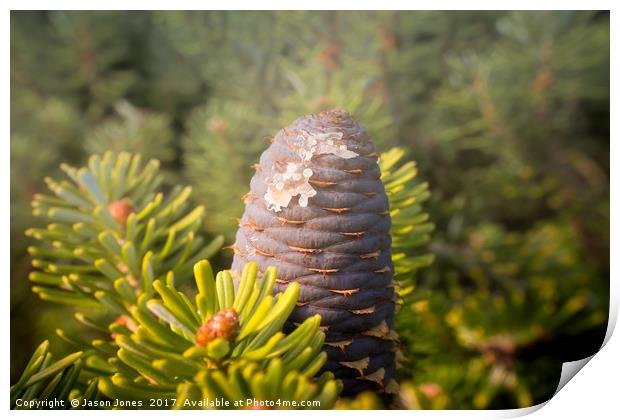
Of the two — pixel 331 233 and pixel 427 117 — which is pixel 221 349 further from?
pixel 427 117

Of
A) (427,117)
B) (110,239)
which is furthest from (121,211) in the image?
(427,117)

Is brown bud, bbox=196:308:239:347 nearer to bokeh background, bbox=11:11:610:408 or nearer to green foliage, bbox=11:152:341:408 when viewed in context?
green foliage, bbox=11:152:341:408

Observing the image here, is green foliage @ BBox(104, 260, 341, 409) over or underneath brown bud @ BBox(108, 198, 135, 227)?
underneath

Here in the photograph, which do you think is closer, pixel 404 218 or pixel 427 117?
pixel 404 218

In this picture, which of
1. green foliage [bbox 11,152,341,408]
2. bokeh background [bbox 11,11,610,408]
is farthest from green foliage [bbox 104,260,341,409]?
bokeh background [bbox 11,11,610,408]

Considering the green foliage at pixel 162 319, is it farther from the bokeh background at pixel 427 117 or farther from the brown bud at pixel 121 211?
the bokeh background at pixel 427 117

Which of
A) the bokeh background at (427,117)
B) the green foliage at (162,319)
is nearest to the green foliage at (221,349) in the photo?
the green foliage at (162,319)
